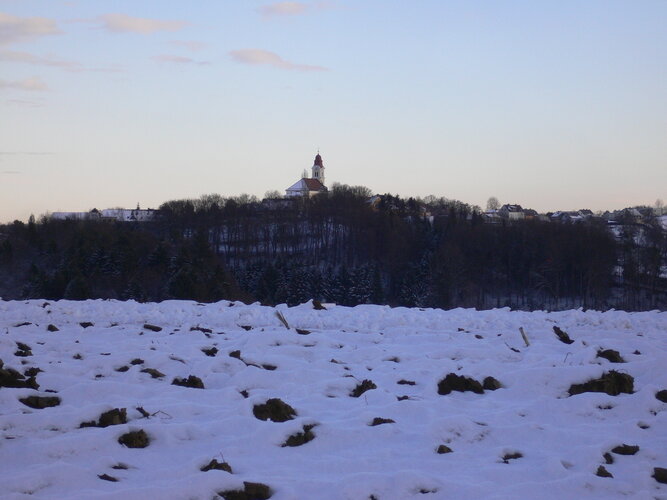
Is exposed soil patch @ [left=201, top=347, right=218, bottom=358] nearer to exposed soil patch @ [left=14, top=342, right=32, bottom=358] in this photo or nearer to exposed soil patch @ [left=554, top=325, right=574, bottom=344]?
exposed soil patch @ [left=14, top=342, right=32, bottom=358]

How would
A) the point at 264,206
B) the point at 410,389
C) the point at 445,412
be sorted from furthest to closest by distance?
the point at 264,206, the point at 410,389, the point at 445,412

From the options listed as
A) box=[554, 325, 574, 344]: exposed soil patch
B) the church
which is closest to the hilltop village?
the church

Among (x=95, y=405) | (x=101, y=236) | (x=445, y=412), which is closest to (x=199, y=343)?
(x=95, y=405)

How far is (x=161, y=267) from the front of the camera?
4616 cm

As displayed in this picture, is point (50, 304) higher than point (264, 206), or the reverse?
point (264, 206)

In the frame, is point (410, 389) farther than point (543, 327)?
No

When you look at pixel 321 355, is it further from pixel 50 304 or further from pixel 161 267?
pixel 161 267

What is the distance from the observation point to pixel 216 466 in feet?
20.1

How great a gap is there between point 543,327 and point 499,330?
3.27ft

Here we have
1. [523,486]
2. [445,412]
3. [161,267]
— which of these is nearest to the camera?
[523,486]

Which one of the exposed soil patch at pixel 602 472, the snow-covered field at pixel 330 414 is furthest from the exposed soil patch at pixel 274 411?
the exposed soil patch at pixel 602 472

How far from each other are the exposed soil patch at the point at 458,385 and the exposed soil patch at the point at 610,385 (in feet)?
4.14

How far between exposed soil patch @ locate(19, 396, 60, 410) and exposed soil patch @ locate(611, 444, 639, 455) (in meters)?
6.60

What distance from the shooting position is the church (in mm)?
131250
